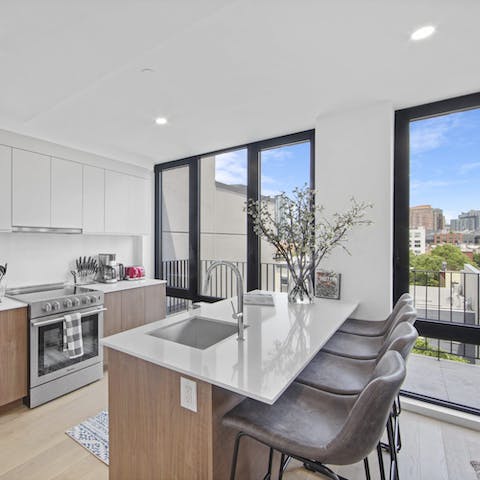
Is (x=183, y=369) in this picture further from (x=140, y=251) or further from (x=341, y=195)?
(x=140, y=251)

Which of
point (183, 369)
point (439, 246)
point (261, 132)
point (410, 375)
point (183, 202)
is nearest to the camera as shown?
point (183, 369)

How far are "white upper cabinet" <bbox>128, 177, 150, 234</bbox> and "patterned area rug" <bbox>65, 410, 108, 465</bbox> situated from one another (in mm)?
2214

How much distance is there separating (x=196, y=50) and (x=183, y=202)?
8.28ft

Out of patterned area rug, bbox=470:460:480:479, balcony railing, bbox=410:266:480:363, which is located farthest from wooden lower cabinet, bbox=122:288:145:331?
patterned area rug, bbox=470:460:480:479

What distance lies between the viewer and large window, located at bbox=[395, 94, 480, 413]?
2.29 meters

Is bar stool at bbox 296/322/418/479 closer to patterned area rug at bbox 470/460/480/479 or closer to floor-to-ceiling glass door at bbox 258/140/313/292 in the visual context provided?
patterned area rug at bbox 470/460/480/479

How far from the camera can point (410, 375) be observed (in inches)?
101

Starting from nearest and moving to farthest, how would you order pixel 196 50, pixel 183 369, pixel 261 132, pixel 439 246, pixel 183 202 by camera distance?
pixel 183 369 → pixel 196 50 → pixel 439 246 → pixel 261 132 → pixel 183 202

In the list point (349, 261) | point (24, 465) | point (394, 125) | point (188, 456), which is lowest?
point (24, 465)

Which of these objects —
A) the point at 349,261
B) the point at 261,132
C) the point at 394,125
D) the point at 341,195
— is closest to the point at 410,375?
the point at 349,261

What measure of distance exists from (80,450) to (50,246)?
2153 mm

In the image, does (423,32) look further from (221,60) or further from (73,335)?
(73,335)

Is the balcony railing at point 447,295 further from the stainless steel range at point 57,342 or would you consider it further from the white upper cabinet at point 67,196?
the white upper cabinet at point 67,196

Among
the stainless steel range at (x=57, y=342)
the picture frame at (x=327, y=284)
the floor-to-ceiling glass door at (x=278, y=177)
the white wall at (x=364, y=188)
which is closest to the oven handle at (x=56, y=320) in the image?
the stainless steel range at (x=57, y=342)
